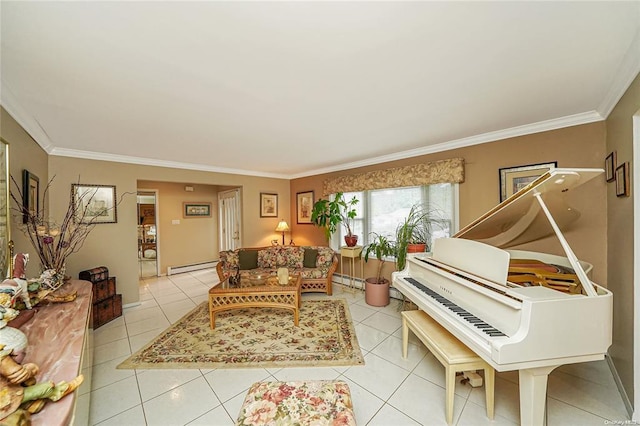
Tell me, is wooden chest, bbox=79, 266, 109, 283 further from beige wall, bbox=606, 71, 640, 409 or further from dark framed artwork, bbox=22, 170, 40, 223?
beige wall, bbox=606, 71, 640, 409

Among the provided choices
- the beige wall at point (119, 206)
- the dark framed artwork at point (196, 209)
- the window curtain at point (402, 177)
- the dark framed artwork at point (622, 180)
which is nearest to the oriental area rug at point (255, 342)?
the beige wall at point (119, 206)

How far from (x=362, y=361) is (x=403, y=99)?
233 centimetres

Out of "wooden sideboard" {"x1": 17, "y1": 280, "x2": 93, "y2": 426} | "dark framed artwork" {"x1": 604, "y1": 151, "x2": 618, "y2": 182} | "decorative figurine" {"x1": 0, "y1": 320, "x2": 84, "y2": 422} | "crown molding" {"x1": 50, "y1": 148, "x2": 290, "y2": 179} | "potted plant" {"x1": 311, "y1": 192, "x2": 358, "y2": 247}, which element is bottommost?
"wooden sideboard" {"x1": 17, "y1": 280, "x2": 93, "y2": 426}

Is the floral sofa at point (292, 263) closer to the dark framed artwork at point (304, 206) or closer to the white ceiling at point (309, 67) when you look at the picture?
the dark framed artwork at point (304, 206)

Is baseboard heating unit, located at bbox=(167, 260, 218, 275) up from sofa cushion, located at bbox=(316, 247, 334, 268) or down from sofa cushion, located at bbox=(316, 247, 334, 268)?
down

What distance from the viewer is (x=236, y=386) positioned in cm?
190

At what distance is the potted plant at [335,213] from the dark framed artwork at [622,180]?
2.86m

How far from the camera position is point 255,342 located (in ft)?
8.25

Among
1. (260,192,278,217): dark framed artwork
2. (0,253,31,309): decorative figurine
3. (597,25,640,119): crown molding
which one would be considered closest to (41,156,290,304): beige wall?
(260,192,278,217): dark framed artwork

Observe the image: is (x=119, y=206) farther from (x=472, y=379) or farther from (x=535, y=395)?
(x=535, y=395)

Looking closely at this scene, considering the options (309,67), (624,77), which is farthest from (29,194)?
(624,77)

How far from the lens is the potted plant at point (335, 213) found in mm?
4238

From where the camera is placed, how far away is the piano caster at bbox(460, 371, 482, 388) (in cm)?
174

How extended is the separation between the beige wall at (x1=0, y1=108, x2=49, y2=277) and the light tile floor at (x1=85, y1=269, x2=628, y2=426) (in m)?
1.18
